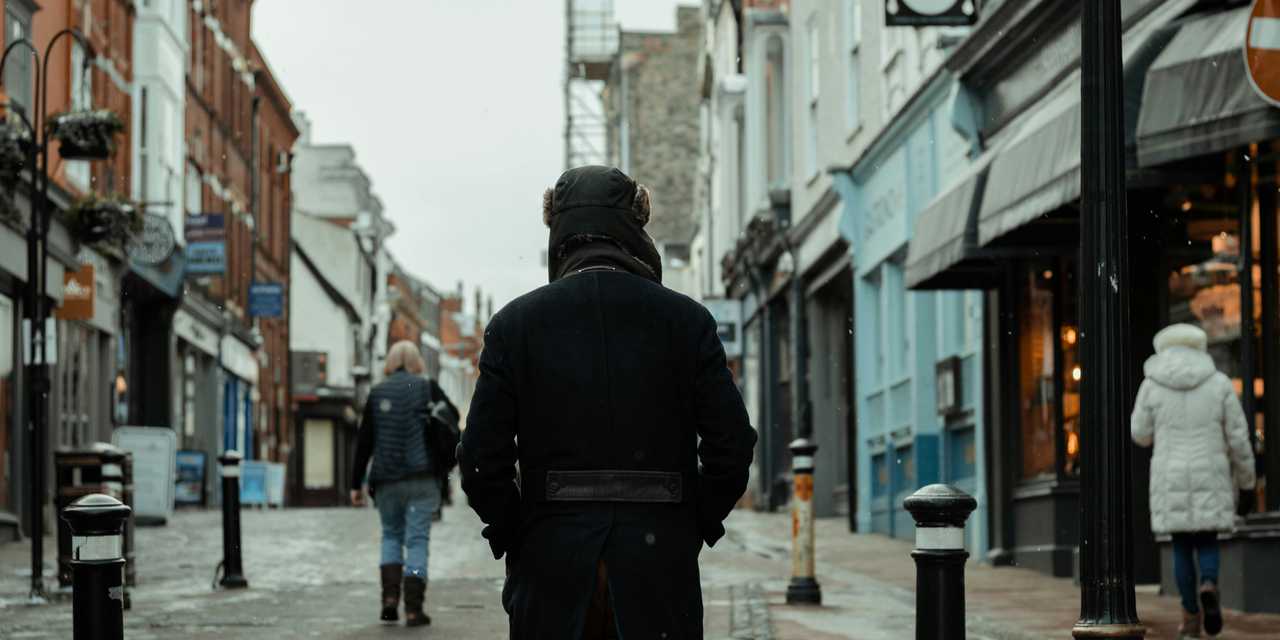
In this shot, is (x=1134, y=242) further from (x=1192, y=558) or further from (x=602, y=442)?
(x=602, y=442)

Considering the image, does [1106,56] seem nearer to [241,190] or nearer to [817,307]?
[817,307]

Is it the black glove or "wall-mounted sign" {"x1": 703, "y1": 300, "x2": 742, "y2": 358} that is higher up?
"wall-mounted sign" {"x1": 703, "y1": 300, "x2": 742, "y2": 358}

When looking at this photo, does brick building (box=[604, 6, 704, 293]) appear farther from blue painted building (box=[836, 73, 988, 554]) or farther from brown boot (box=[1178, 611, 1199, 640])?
brown boot (box=[1178, 611, 1199, 640])

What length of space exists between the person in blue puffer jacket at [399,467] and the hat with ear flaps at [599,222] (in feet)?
21.8

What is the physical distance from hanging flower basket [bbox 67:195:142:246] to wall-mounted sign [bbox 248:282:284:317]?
59.9ft

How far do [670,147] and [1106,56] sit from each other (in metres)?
52.9

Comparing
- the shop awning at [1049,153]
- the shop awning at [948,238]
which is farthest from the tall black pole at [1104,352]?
the shop awning at [948,238]

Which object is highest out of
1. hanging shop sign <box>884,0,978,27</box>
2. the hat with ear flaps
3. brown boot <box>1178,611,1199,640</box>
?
hanging shop sign <box>884,0,978,27</box>

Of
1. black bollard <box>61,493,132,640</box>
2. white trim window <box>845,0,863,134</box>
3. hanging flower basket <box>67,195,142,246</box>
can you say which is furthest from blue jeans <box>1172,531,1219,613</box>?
hanging flower basket <box>67,195,142,246</box>

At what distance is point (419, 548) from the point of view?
11352mm

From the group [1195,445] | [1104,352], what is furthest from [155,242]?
[1104,352]

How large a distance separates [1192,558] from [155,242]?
22159 millimetres

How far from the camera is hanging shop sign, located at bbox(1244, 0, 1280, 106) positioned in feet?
25.7

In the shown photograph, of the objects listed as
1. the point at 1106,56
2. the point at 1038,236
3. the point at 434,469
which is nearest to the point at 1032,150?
the point at 1038,236
